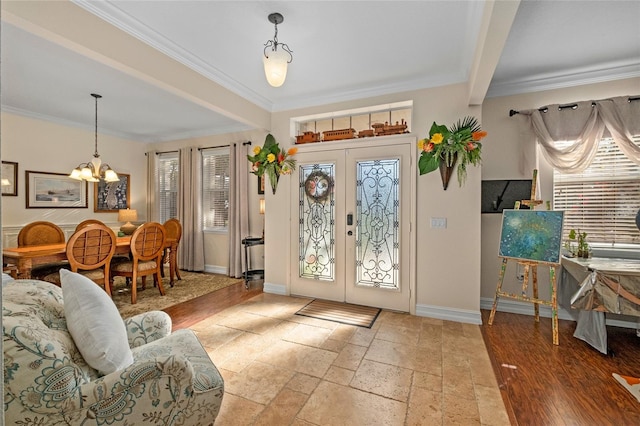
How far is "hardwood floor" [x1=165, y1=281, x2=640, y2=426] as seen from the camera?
197cm

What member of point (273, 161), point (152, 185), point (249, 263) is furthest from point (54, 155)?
point (273, 161)

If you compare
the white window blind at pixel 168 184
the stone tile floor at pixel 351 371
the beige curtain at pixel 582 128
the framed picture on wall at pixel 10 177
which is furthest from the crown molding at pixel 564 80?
the framed picture on wall at pixel 10 177

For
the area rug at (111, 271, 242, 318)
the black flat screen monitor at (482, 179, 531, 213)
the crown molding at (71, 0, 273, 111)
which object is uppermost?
the crown molding at (71, 0, 273, 111)

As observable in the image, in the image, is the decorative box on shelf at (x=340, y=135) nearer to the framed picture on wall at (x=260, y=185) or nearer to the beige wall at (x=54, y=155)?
the framed picture on wall at (x=260, y=185)

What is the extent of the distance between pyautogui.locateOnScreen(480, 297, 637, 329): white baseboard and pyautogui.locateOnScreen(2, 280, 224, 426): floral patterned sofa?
3.23 m

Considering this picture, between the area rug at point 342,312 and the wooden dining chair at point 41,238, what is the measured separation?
2964 millimetres

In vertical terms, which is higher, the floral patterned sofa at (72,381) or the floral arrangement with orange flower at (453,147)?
the floral arrangement with orange flower at (453,147)

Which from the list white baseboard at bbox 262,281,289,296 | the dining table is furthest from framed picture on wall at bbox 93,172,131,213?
white baseboard at bbox 262,281,289,296

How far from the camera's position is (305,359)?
8.44 ft

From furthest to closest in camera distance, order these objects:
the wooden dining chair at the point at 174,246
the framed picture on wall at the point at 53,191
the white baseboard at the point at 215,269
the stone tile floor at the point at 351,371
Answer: the white baseboard at the point at 215,269
the wooden dining chair at the point at 174,246
the framed picture on wall at the point at 53,191
the stone tile floor at the point at 351,371

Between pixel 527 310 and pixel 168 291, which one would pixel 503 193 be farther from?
pixel 168 291

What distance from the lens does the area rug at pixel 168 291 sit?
375cm

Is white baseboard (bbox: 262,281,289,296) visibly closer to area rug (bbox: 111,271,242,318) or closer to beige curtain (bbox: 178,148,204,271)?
area rug (bbox: 111,271,242,318)

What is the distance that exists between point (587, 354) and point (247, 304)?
343 centimetres
